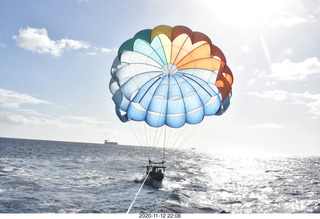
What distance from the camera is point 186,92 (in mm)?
15031

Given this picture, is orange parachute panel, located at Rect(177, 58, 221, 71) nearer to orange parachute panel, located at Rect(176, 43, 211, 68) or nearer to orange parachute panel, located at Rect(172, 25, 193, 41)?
orange parachute panel, located at Rect(176, 43, 211, 68)

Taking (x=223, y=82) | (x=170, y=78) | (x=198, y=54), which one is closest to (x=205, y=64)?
(x=198, y=54)

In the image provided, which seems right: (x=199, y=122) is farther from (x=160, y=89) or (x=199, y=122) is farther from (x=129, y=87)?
(x=129, y=87)

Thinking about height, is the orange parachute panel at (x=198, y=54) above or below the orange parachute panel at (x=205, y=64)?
above

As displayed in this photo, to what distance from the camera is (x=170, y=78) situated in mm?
15234

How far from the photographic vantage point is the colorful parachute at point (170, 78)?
13664 millimetres

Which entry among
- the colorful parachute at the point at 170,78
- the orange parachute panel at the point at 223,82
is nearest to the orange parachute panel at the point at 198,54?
the colorful parachute at the point at 170,78

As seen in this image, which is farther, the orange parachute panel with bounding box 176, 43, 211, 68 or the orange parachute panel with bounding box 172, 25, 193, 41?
the orange parachute panel with bounding box 176, 43, 211, 68

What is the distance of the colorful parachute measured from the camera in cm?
1366

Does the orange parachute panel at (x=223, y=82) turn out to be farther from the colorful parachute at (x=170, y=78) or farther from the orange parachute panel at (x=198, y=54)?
the orange parachute panel at (x=198, y=54)

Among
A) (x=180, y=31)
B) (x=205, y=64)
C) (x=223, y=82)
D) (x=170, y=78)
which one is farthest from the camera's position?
(x=170, y=78)

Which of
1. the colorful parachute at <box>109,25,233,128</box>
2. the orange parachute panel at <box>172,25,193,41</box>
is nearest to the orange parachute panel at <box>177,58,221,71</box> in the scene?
the colorful parachute at <box>109,25,233,128</box>

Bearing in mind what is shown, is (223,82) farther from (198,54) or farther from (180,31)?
(180,31)

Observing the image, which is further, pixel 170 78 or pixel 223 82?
pixel 170 78
